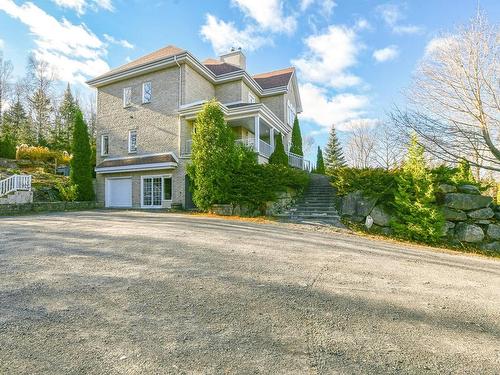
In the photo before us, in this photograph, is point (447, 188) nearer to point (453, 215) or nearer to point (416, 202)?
point (453, 215)

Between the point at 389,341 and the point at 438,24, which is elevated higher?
the point at 438,24

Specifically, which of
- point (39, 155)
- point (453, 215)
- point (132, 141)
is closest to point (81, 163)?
point (132, 141)

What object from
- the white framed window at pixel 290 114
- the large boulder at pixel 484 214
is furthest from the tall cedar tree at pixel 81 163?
the large boulder at pixel 484 214

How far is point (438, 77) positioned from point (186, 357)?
13.2m

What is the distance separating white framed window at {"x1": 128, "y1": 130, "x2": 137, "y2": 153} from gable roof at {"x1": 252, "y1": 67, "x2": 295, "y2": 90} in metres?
10.9

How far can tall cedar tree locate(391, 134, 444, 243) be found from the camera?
9.00 metres

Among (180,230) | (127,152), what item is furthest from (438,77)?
(127,152)

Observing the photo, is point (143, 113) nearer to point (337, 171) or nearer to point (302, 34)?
point (302, 34)

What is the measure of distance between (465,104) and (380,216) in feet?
17.9

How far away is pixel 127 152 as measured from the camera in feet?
57.3

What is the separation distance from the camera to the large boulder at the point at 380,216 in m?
10.1

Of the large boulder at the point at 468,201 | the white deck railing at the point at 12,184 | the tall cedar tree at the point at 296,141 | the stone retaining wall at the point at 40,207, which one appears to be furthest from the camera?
the tall cedar tree at the point at 296,141

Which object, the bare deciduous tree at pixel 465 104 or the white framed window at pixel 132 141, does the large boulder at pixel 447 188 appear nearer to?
the bare deciduous tree at pixel 465 104

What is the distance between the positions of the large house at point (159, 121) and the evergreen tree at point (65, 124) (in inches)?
449
